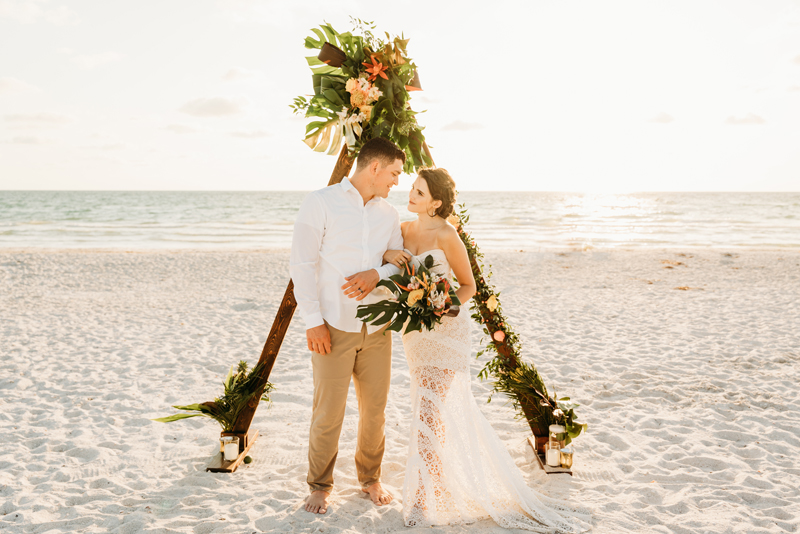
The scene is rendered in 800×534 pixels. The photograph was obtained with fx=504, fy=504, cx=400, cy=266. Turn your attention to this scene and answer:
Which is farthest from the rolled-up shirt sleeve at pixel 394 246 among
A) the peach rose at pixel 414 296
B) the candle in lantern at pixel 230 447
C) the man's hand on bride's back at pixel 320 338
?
the candle in lantern at pixel 230 447

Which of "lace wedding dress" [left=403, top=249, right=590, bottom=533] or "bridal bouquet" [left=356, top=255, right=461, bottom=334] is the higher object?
"bridal bouquet" [left=356, top=255, right=461, bottom=334]

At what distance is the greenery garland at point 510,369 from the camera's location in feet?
12.1

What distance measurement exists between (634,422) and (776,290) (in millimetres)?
7952

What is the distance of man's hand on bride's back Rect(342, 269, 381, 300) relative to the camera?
2889 millimetres

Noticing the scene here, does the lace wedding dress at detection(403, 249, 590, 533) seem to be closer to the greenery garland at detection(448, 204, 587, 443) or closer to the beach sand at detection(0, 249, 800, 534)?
the beach sand at detection(0, 249, 800, 534)

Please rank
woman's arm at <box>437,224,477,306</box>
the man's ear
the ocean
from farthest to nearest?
the ocean
woman's arm at <box>437,224,477,306</box>
the man's ear

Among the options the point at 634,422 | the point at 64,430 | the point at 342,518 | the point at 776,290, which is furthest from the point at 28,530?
the point at 776,290

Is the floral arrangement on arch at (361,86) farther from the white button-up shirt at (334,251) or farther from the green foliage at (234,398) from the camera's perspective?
the green foliage at (234,398)

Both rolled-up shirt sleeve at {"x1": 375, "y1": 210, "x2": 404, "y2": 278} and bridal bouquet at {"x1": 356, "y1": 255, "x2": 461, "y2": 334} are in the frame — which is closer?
bridal bouquet at {"x1": 356, "y1": 255, "x2": 461, "y2": 334}

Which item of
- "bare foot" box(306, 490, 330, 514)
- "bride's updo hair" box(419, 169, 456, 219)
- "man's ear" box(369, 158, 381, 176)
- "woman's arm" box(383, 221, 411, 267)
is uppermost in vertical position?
"man's ear" box(369, 158, 381, 176)

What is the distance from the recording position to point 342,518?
3.05 m

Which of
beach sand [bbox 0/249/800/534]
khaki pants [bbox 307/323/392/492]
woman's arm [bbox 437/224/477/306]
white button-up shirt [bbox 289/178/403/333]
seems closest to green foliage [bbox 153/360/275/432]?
beach sand [bbox 0/249/800/534]

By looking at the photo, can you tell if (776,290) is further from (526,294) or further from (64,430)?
(64,430)

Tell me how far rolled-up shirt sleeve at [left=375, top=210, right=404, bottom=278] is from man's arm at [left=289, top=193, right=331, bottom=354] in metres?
0.39
